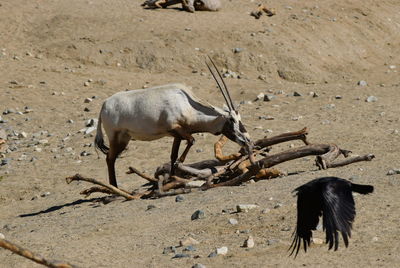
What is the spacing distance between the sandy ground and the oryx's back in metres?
0.91

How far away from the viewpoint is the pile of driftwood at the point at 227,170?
31.2 ft

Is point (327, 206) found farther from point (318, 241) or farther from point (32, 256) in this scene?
point (32, 256)

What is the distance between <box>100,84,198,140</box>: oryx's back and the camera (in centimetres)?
1051

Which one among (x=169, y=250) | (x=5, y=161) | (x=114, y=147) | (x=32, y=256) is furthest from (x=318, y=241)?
(x=5, y=161)

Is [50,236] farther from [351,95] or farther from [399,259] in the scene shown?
[351,95]

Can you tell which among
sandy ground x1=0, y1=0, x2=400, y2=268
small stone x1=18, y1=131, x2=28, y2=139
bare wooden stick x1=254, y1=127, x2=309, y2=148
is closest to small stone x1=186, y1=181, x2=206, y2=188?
sandy ground x1=0, y1=0, x2=400, y2=268

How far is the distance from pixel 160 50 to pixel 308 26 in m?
4.25

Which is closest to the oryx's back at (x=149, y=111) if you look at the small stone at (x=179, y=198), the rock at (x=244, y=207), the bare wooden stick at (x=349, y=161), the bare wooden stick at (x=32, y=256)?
the small stone at (x=179, y=198)

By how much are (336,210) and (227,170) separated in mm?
4394

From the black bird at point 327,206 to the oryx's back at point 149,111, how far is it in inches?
189

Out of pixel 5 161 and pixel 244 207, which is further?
pixel 5 161

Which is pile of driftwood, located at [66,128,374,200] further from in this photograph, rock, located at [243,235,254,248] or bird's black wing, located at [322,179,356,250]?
bird's black wing, located at [322,179,356,250]

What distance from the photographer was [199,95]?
53.8ft

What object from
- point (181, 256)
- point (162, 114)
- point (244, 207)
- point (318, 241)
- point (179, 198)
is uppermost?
point (318, 241)
